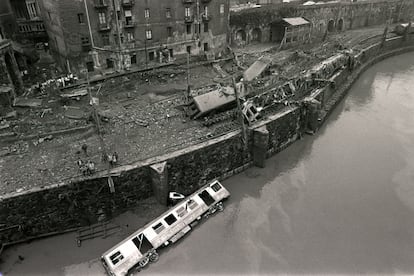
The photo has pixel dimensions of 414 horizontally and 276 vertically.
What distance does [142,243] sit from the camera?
19.2m

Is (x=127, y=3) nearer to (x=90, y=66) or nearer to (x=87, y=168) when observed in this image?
(x=90, y=66)

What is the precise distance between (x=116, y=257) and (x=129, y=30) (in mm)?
26512

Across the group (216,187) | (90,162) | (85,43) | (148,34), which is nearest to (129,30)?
(148,34)

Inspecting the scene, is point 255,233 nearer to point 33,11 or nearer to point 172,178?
point 172,178

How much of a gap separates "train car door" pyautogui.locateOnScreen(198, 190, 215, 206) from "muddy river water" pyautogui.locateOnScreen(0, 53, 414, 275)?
1.15 metres

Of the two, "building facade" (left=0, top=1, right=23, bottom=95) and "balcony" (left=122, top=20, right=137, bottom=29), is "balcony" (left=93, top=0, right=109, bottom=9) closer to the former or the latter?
Answer: "balcony" (left=122, top=20, right=137, bottom=29)

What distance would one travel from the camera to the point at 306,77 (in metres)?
32.4

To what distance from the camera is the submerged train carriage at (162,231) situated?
58.3 feet

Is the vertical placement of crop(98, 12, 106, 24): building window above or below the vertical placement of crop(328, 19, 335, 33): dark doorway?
above

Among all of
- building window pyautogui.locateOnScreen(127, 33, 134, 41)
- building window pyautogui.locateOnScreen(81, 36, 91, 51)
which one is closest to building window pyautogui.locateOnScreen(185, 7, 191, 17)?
building window pyautogui.locateOnScreen(127, 33, 134, 41)

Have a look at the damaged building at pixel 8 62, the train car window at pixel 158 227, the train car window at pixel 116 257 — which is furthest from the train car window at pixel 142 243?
the damaged building at pixel 8 62

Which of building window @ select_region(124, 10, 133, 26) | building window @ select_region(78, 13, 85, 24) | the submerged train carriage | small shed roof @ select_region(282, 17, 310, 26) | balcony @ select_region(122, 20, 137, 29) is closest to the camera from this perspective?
the submerged train carriage

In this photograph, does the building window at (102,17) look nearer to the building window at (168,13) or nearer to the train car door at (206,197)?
the building window at (168,13)

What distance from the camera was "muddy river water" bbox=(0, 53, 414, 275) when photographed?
1847 cm
